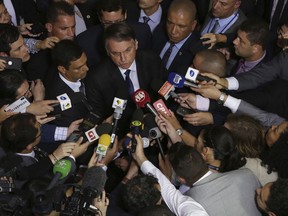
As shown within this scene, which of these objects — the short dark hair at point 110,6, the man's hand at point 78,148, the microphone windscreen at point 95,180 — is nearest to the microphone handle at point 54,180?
the microphone windscreen at point 95,180

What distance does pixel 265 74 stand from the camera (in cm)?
309

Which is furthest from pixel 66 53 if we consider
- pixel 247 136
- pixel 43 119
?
pixel 247 136

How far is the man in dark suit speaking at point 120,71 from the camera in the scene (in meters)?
3.02

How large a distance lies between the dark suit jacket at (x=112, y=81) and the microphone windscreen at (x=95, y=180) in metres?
1.02

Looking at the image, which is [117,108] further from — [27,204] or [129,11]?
[129,11]

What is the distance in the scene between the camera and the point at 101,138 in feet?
7.70

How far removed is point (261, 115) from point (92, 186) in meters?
1.40

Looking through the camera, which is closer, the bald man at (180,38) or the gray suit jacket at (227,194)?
the gray suit jacket at (227,194)

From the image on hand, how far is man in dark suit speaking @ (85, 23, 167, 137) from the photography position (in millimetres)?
3023

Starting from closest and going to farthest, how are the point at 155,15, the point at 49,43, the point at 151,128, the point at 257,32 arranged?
the point at 151,128 < the point at 257,32 < the point at 49,43 < the point at 155,15

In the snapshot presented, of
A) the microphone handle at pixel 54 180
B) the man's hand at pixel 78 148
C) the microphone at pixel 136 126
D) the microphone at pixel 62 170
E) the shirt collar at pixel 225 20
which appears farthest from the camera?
the shirt collar at pixel 225 20

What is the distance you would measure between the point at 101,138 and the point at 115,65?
3.15 feet

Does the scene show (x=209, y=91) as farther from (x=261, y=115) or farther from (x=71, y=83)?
(x=71, y=83)

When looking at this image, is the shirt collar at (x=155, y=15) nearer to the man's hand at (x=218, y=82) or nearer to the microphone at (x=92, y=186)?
the man's hand at (x=218, y=82)
